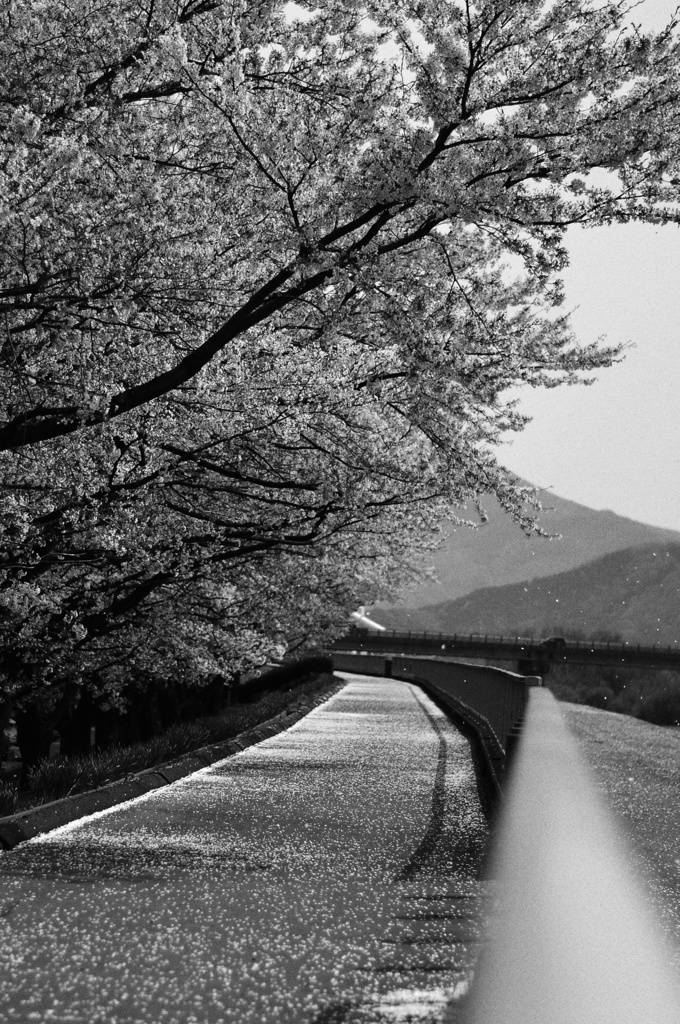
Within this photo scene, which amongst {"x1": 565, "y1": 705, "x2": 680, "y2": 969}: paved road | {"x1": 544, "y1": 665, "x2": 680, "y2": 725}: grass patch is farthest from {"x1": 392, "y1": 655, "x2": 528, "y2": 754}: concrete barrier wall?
{"x1": 544, "y1": 665, "x2": 680, "y2": 725}: grass patch

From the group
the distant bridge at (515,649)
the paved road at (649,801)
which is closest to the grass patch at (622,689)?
the distant bridge at (515,649)

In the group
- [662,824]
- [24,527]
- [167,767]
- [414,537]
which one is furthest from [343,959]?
[414,537]

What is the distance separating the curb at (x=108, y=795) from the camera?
29.7 ft

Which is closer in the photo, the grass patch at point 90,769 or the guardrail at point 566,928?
the guardrail at point 566,928

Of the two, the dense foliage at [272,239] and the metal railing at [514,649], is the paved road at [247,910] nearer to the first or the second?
the dense foliage at [272,239]

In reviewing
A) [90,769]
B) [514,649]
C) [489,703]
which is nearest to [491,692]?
[489,703]

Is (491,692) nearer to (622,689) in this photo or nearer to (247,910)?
(247,910)

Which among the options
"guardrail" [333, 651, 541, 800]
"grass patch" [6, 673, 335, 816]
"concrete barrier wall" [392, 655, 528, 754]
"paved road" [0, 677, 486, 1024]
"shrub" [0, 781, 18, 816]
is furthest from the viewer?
"concrete barrier wall" [392, 655, 528, 754]

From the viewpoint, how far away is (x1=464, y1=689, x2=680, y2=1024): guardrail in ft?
12.2

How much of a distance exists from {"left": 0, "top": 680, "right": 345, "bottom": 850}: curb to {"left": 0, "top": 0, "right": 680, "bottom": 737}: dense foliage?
2511mm

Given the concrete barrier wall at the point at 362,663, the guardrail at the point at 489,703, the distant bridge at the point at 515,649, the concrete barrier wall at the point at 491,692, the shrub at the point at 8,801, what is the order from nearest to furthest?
the shrub at the point at 8,801, the guardrail at the point at 489,703, the concrete barrier wall at the point at 491,692, the concrete barrier wall at the point at 362,663, the distant bridge at the point at 515,649

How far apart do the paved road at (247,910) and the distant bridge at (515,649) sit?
10356 centimetres

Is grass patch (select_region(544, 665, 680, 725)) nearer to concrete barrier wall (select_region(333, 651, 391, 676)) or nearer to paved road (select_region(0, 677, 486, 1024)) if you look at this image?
concrete barrier wall (select_region(333, 651, 391, 676))

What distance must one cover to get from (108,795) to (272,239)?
4995 millimetres
